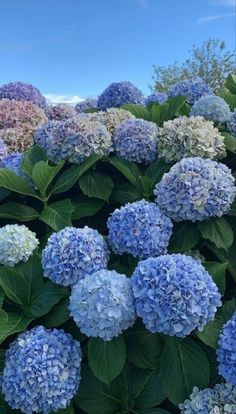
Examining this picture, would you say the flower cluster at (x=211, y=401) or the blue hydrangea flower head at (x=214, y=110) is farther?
the blue hydrangea flower head at (x=214, y=110)

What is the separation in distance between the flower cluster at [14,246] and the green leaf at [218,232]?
1.87 ft

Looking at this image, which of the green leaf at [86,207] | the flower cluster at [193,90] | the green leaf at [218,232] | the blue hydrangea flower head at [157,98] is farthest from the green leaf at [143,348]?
the blue hydrangea flower head at [157,98]

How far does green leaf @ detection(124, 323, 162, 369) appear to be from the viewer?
5.74 feet

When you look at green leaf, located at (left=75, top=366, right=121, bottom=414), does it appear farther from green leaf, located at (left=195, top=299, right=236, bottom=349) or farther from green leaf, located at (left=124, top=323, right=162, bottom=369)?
green leaf, located at (left=195, top=299, right=236, bottom=349)

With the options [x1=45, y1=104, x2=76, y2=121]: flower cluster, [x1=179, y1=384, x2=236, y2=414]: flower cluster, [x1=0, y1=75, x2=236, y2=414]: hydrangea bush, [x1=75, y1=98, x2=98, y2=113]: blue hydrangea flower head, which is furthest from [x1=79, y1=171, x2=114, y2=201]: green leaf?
[x1=75, y1=98, x2=98, y2=113]: blue hydrangea flower head

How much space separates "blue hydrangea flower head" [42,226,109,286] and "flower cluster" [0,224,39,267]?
0.53ft

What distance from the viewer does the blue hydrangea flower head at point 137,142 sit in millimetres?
2289

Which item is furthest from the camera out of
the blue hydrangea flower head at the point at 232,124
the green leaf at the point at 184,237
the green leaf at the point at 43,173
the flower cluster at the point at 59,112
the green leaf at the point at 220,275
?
the flower cluster at the point at 59,112

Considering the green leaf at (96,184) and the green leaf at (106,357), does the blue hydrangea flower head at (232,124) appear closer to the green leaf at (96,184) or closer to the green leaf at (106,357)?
the green leaf at (96,184)

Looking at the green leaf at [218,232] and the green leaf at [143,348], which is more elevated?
the green leaf at [218,232]

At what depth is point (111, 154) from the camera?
246cm

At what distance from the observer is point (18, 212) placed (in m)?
2.24

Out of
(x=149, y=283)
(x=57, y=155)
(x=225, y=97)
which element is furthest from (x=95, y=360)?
(x=225, y=97)

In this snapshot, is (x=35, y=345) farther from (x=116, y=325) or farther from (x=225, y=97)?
(x=225, y=97)
